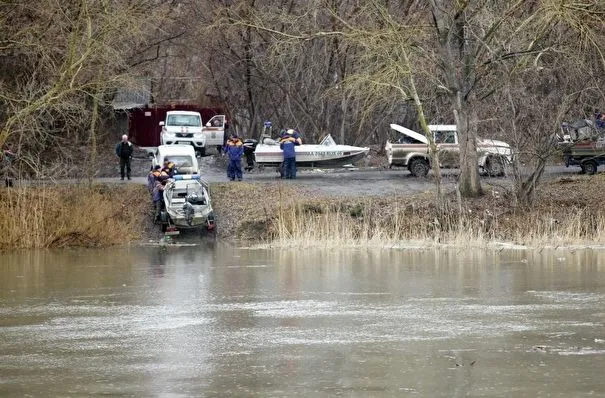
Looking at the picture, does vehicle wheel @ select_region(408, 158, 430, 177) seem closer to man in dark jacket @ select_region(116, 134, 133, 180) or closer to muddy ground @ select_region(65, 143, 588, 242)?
muddy ground @ select_region(65, 143, 588, 242)

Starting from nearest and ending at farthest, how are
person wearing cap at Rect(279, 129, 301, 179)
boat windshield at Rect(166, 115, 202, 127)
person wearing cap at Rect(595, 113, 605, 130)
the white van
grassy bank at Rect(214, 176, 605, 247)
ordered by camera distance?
grassy bank at Rect(214, 176, 605, 247) < person wearing cap at Rect(595, 113, 605, 130) < the white van < person wearing cap at Rect(279, 129, 301, 179) < boat windshield at Rect(166, 115, 202, 127)

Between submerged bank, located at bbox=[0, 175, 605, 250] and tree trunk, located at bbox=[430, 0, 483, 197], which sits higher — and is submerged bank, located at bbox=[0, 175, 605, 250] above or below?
below

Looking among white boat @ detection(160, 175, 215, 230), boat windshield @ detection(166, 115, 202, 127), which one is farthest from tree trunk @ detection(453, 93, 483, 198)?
boat windshield @ detection(166, 115, 202, 127)

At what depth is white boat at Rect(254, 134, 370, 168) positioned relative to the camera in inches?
1690

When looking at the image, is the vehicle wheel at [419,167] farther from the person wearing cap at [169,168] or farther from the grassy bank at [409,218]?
the person wearing cap at [169,168]

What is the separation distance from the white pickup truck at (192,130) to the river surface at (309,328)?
2321 centimetres

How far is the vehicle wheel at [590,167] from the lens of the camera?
4200cm

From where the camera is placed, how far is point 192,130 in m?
50.5

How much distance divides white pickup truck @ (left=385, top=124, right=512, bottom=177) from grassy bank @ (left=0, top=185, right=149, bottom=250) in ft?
33.6

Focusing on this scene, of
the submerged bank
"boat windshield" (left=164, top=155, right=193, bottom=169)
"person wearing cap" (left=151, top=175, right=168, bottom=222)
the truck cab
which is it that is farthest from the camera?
the truck cab

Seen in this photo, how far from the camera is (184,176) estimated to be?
36.1 m

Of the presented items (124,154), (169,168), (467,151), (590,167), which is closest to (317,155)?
(124,154)

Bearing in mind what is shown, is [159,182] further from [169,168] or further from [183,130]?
[183,130]

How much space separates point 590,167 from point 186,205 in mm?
15701
